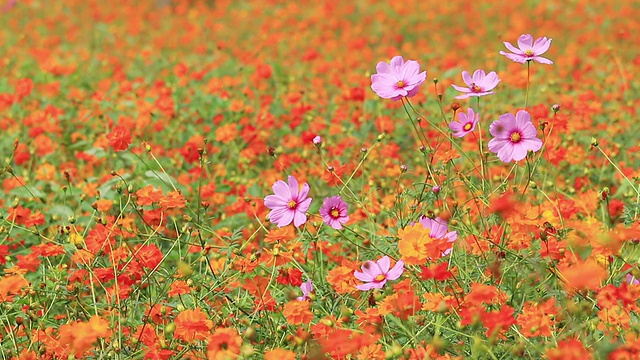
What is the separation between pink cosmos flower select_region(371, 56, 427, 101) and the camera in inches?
76.4

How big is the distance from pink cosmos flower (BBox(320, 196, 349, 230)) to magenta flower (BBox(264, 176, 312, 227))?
0.05 metres

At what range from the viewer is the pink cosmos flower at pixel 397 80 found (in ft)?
6.36

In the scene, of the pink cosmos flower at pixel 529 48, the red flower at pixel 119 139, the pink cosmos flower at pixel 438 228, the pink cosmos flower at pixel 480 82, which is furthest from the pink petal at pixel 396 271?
the red flower at pixel 119 139

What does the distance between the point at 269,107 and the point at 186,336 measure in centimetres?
252

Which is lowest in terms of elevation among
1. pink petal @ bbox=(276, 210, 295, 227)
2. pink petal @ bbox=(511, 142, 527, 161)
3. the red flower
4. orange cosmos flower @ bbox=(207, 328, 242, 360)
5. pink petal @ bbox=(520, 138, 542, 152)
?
pink petal @ bbox=(276, 210, 295, 227)

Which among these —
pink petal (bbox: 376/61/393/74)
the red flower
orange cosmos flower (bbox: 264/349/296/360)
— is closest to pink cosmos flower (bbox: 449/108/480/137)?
pink petal (bbox: 376/61/393/74)

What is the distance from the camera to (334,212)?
1.95 meters

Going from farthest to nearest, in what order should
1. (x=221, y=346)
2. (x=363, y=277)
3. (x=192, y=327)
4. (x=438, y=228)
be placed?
(x=438, y=228) < (x=363, y=277) < (x=192, y=327) < (x=221, y=346)

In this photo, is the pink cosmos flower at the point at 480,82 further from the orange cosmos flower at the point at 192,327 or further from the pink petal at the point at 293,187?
the orange cosmos flower at the point at 192,327

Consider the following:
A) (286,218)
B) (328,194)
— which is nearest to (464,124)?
(286,218)

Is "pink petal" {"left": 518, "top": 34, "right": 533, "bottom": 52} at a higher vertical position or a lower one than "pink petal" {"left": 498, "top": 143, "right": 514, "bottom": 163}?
higher

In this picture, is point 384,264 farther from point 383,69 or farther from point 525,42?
point 525,42

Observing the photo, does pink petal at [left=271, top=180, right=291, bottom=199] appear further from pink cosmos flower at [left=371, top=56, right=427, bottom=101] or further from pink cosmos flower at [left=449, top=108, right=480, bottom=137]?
pink cosmos flower at [left=449, top=108, right=480, bottom=137]

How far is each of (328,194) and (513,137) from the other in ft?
4.33
